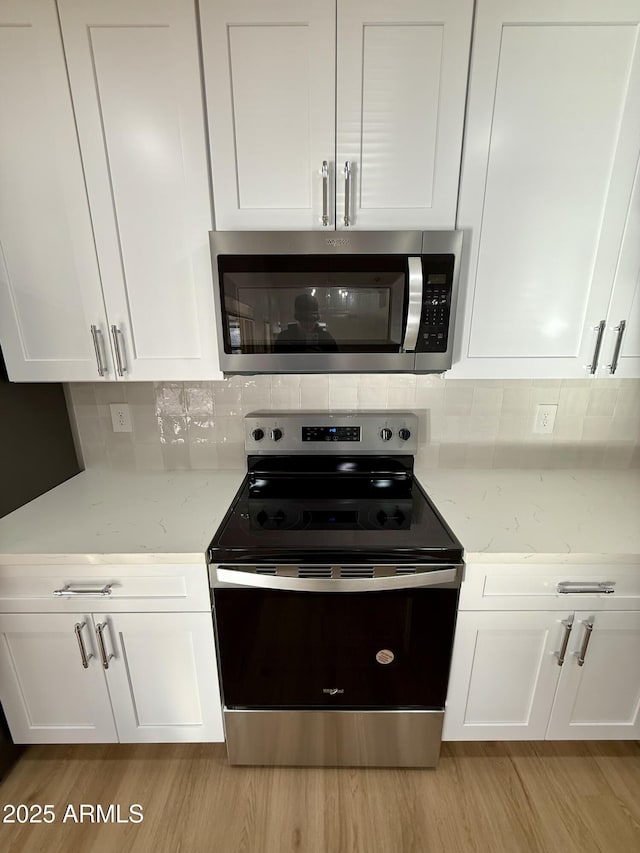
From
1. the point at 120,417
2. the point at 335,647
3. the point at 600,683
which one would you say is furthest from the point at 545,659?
the point at 120,417

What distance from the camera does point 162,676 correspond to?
1254 mm

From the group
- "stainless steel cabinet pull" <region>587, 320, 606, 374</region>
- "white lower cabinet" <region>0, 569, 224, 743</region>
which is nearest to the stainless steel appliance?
"white lower cabinet" <region>0, 569, 224, 743</region>

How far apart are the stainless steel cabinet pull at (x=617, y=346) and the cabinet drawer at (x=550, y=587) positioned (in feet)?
2.12

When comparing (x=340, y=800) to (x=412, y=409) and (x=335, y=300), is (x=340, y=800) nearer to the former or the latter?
(x=412, y=409)

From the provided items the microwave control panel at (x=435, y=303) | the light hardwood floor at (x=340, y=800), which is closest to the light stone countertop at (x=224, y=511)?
the microwave control panel at (x=435, y=303)

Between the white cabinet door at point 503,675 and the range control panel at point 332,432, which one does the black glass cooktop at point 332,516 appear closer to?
the range control panel at point 332,432

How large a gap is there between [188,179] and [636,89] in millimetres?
1310

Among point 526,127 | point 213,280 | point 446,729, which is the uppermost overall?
point 526,127

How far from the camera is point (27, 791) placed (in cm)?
132

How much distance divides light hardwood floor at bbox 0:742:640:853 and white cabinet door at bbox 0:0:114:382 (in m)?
1.45

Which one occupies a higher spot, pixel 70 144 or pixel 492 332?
pixel 70 144

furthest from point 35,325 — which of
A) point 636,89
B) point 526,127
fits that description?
point 636,89

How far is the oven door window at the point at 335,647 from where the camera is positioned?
1.15 meters

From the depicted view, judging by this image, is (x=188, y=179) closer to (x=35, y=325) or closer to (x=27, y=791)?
(x=35, y=325)
